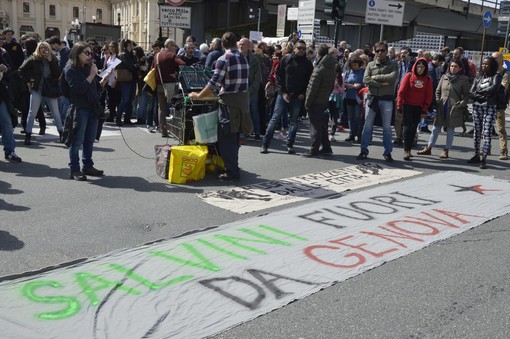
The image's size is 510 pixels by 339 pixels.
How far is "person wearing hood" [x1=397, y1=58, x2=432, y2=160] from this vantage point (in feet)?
31.1

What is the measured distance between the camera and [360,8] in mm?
35062

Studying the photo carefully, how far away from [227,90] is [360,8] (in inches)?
1177

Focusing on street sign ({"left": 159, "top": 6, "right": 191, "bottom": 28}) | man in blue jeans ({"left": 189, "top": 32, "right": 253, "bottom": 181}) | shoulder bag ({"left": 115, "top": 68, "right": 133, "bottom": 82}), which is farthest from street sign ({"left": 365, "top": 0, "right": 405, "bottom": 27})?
man in blue jeans ({"left": 189, "top": 32, "right": 253, "bottom": 181})

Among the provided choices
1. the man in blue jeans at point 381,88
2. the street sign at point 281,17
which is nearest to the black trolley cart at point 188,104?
the man in blue jeans at point 381,88

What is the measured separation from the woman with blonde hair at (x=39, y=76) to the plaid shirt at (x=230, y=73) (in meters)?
3.72

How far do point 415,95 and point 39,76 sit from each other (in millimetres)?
6620

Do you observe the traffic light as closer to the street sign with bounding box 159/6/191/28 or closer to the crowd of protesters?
the crowd of protesters

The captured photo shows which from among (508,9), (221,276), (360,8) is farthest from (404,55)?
(360,8)

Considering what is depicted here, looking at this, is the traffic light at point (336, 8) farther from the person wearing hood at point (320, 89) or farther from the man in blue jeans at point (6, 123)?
the man in blue jeans at point (6, 123)

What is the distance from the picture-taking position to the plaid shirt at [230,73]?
24.4ft

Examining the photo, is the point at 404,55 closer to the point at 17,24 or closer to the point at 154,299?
the point at 154,299

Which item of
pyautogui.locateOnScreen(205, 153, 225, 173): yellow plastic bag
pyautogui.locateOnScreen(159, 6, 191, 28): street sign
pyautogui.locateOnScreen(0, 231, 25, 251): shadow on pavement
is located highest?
pyautogui.locateOnScreen(159, 6, 191, 28): street sign

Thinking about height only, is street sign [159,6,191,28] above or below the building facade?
below

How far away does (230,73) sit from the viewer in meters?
7.46
